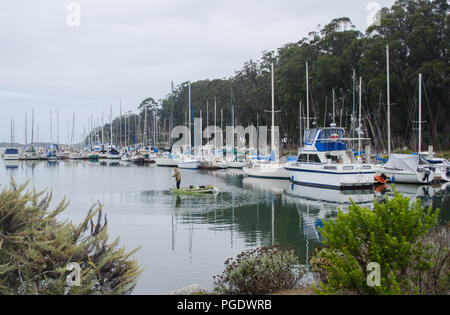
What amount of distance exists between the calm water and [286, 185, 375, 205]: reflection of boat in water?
60mm

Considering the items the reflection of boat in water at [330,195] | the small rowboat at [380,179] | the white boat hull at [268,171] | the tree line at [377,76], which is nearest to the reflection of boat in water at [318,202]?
the reflection of boat in water at [330,195]

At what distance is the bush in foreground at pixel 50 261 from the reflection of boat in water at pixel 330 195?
19160mm

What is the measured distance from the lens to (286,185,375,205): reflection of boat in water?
25.9 m

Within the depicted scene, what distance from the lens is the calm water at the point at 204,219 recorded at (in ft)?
41.2

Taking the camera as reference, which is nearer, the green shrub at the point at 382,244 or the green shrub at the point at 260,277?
the green shrub at the point at 382,244

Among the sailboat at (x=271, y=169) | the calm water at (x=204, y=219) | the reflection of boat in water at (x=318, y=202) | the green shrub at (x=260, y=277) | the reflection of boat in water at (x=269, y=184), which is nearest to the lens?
the green shrub at (x=260, y=277)

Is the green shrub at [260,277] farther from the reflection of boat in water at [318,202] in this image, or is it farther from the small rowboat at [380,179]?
the small rowboat at [380,179]

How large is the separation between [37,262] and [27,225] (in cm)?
140

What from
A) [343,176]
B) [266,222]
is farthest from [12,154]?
[266,222]

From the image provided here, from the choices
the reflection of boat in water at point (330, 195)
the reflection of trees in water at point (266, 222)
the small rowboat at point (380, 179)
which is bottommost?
the reflection of trees in water at point (266, 222)

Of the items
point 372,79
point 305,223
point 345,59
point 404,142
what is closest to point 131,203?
point 305,223

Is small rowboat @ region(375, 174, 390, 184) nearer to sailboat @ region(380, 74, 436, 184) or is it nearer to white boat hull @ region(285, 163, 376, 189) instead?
sailboat @ region(380, 74, 436, 184)

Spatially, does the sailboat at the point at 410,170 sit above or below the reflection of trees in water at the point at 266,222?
above
